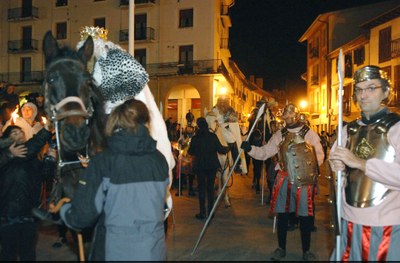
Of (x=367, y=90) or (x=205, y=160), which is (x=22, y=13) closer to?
(x=205, y=160)

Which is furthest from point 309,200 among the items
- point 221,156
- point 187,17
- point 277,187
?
point 187,17

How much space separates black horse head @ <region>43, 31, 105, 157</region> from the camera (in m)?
2.99

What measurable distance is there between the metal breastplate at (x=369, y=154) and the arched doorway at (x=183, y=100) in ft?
104

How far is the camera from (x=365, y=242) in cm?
346

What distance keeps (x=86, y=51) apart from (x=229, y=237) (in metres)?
4.90

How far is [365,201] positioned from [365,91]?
0.93 meters

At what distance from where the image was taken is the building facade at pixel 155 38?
1293 inches

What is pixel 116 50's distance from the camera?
4.04 metres

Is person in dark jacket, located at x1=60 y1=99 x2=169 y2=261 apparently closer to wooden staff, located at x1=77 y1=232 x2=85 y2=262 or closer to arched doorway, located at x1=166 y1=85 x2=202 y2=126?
wooden staff, located at x1=77 y1=232 x2=85 y2=262

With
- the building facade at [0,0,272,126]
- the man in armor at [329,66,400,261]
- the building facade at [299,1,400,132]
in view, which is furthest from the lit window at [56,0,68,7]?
the man in armor at [329,66,400,261]

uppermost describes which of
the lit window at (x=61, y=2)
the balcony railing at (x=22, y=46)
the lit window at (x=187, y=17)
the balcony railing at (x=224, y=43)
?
the lit window at (x=61, y=2)

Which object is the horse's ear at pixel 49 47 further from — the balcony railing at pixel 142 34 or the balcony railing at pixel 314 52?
the balcony railing at pixel 314 52

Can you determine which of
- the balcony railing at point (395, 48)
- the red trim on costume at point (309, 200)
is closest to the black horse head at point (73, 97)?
the red trim on costume at point (309, 200)

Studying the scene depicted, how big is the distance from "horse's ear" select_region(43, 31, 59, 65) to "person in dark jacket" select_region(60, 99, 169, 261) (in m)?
0.88
